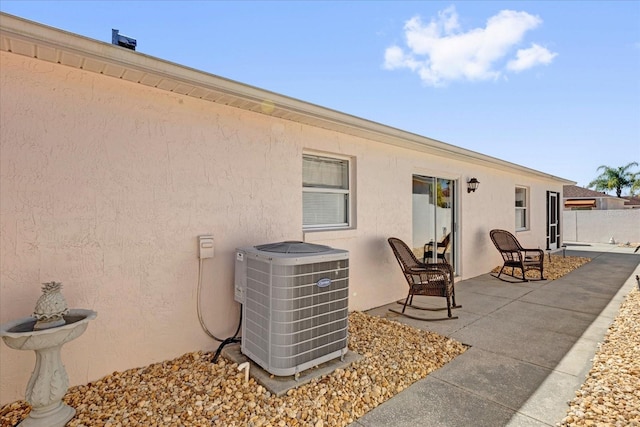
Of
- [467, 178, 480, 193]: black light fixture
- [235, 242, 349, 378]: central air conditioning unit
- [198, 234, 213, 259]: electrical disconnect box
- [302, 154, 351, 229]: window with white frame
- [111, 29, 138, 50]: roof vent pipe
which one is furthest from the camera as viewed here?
[467, 178, 480, 193]: black light fixture

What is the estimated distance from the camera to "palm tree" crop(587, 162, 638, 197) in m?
29.4

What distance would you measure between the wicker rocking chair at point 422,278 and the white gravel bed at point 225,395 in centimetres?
139

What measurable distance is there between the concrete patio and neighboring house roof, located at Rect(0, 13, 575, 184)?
3.20 m

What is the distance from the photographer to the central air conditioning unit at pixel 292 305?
2.82 meters

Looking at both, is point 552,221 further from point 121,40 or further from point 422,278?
point 121,40

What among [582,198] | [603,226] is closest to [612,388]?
[603,226]

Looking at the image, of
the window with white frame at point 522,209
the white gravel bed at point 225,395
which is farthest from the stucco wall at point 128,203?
the window with white frame at point 522,209

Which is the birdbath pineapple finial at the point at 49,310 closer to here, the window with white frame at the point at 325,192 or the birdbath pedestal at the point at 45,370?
the birdbath pedestal at the point at 45,370

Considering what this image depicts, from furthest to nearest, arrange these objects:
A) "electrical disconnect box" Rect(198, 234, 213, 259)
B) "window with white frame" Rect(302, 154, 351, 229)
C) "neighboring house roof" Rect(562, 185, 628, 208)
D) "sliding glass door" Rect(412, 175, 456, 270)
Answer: "neighboring house roof" Rect(562, 185, 628, 208) → "sliding glass door" Rect(412, 175, 456, 270) → "window with white frame" Rect(302, 154, 351, 229) → "electrical disconnect box" Rect(198, 234, 213, 259)

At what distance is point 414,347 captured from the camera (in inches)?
144

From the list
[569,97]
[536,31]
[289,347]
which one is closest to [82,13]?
[289,347]

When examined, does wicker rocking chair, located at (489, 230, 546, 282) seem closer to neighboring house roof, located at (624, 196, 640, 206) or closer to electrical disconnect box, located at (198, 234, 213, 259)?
electrical disconnect box, located at (198, 234, 213, 259)

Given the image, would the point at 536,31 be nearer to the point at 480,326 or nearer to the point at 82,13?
the point at 480,326

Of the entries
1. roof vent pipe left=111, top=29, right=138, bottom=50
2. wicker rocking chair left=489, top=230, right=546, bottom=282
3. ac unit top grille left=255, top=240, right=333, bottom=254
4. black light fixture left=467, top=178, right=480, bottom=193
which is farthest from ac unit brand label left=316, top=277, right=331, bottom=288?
wicker rocking chair left=489, top=230, right=546, bottom=282
